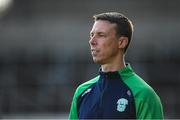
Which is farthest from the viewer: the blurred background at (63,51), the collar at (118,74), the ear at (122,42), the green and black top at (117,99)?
the blurred background at (63,51)

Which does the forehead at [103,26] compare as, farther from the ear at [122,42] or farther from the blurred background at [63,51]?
the blurred background at [63,51]

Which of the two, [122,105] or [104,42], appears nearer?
[122,105]

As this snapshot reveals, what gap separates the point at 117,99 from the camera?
534 centimetres

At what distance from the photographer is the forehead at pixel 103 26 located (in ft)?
18.0

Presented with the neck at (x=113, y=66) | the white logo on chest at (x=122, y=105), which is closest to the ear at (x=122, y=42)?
the neck at (x=113, y=66)

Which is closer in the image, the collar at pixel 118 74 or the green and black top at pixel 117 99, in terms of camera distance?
the green and black top at pixel 117 99

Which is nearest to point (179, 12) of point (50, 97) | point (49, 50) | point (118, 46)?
point (49, 50)

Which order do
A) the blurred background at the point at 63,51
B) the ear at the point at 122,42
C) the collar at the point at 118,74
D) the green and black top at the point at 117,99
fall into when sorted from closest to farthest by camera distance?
the green and black top at the point at 117,99
the collar at the point at 118,74
the ear at the point at 122,42
the blurred background at the point at 63,51

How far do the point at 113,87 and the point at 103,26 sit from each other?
419 mm

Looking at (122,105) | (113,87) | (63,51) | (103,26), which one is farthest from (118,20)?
(63,51)

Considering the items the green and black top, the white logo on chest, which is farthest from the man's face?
the white logo on chest

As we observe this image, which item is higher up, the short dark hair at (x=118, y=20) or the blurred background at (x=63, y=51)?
the short dark hair at (x=118, y=20)

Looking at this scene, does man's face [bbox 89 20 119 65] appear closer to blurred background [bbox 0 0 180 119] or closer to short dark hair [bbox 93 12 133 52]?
short dark hair [bbox 93 12 133 52]

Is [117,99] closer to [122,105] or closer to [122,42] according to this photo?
[122,105]
